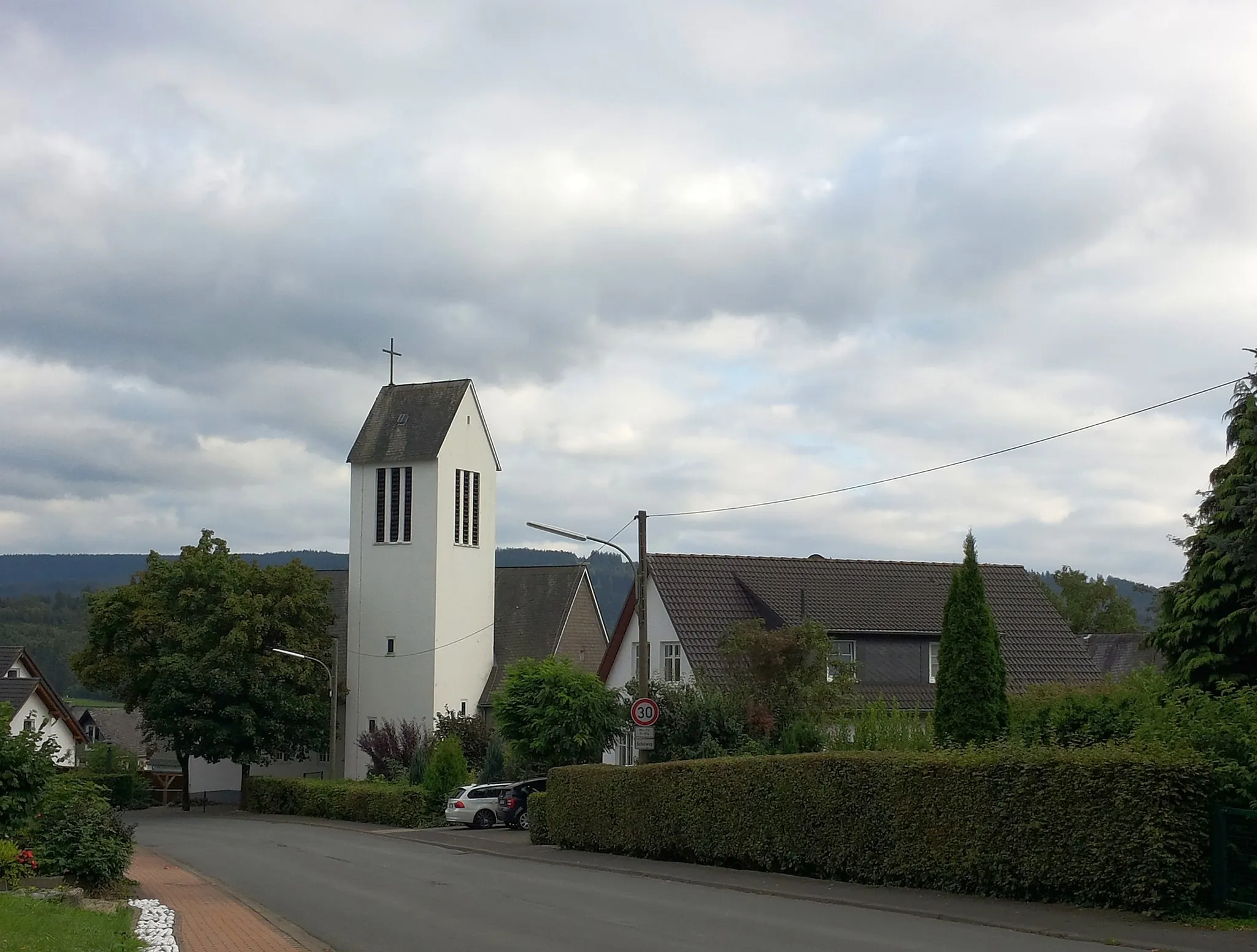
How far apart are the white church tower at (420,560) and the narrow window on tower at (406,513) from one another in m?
0.06

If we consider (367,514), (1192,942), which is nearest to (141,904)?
(1192,942)

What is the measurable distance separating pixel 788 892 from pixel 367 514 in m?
51.8

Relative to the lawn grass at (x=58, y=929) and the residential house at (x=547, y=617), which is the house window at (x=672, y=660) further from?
the residential house at (x=547, y=617)

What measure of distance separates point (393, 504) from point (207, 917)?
5129 cm

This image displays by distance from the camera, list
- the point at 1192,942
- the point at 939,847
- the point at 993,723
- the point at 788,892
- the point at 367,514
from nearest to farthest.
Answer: the point at 1192,942 < the point at 939,847 < the point at 788,892 < the point at 993,723 < the point at 367,514

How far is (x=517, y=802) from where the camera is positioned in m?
40.6

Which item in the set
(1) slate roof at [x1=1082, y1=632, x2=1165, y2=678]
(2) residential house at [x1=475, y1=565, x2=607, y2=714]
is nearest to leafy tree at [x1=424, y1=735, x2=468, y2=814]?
(2) residential house at [x1=475, y1=565, x2=607, y2=714]

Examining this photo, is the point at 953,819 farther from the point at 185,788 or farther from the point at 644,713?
the point at 185,788

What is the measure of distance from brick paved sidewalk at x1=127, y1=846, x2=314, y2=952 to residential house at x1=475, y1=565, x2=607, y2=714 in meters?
45.5

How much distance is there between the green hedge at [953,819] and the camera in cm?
1551

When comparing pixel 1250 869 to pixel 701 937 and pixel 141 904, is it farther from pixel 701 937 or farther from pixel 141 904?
pixel 141 904

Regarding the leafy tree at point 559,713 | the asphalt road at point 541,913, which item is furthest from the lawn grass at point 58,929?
the leafy tree at point 559,713

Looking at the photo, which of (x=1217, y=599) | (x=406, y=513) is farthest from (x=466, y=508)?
(x=1217, y=599)

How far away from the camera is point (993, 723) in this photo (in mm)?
29641
